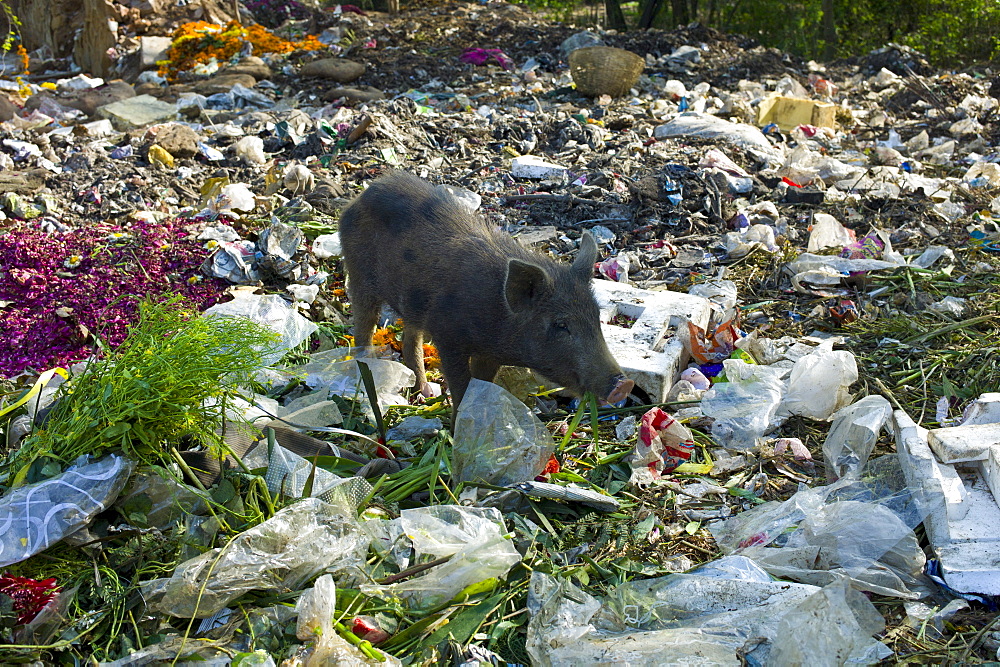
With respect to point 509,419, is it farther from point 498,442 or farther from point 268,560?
point 268,560

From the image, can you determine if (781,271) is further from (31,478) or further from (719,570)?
(31,478)

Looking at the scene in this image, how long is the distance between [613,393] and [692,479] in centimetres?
56

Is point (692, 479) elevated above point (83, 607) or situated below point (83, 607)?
below

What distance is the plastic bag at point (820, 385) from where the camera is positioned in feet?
13.2

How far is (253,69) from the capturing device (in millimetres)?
12562

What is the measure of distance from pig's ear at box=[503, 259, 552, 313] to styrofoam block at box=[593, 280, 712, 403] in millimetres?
788

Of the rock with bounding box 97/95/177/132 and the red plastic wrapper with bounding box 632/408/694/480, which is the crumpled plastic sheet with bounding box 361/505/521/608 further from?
the rock with bounding box 97/95/177/132

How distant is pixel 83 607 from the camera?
2615 mm

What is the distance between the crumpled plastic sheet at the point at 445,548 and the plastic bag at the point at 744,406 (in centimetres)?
142

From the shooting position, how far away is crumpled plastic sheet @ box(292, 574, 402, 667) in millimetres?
2408

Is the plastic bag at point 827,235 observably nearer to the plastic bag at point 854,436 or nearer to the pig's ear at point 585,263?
the plastic bag at point 854,436

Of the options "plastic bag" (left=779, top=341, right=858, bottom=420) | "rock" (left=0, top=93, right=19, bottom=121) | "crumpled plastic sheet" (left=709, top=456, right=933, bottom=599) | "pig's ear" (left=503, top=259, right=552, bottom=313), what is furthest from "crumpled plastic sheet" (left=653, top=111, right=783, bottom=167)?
"rock" (left=0, top=93, right=19, bottom=121)

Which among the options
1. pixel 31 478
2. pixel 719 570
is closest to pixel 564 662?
pixel 719 570

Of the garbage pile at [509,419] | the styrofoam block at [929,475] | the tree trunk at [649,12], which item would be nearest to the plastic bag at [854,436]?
the garbage pile at [509,419]
